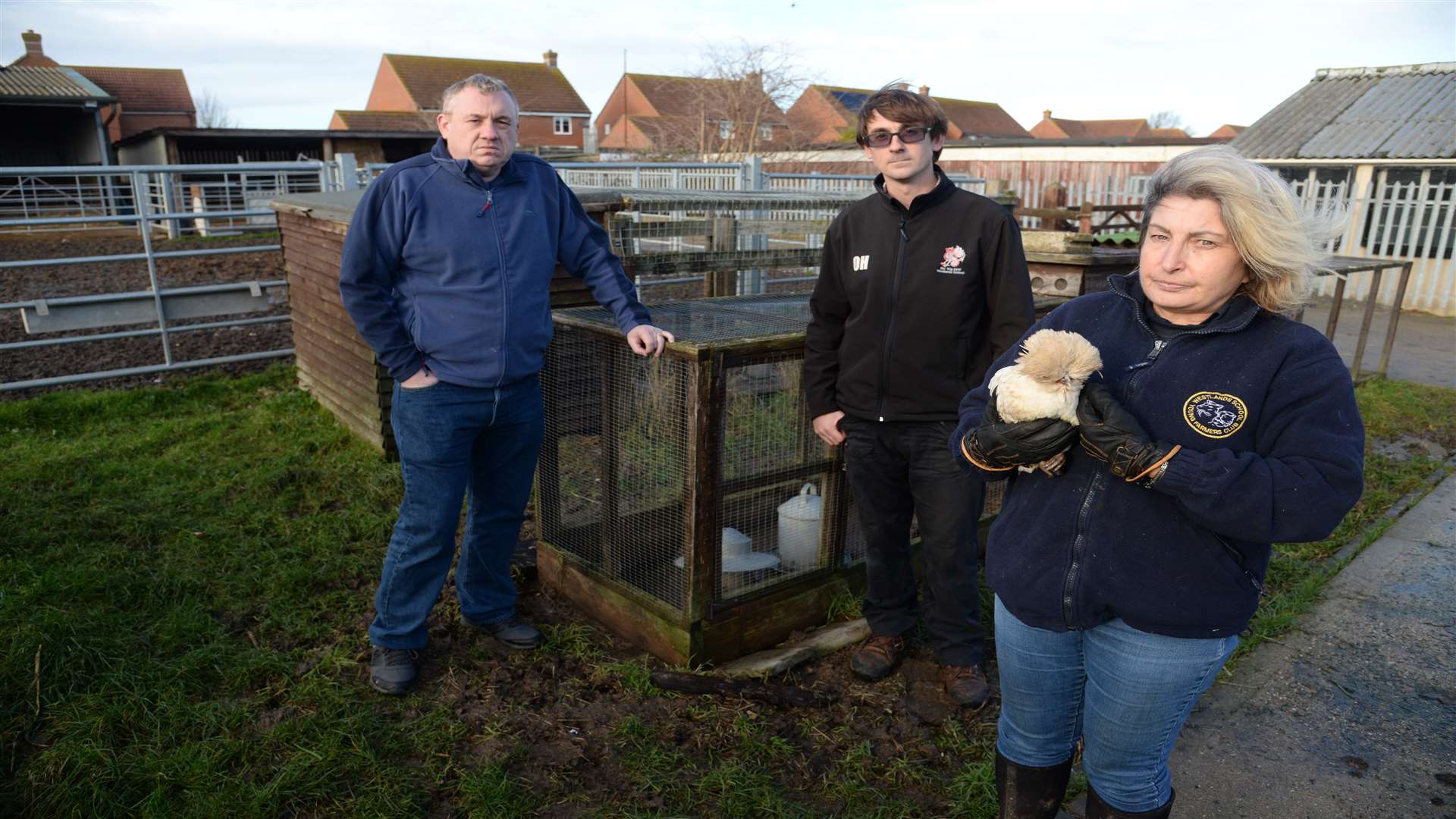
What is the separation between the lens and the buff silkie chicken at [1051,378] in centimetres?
186

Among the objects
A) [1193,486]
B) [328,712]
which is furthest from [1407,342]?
[328,712]

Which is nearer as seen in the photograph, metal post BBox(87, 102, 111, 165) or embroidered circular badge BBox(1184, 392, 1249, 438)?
embroidered circular badge BBox(1184, 392, 1249, 438)

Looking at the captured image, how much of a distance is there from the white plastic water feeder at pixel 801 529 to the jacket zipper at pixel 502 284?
53.2 inches

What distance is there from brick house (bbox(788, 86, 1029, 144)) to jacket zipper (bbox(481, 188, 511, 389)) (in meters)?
11.5

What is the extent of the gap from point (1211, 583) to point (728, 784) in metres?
1.62

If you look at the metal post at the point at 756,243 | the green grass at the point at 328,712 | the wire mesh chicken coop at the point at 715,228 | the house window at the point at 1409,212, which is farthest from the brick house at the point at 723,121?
the green grass at the point at 328,712

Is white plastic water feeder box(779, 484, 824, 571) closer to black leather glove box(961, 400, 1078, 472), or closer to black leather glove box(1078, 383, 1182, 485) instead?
black leather glove box(961, 400, 1078, 472)

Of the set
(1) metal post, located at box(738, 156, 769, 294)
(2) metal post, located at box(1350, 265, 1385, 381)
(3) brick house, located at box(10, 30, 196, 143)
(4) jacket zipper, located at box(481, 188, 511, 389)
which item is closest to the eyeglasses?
(4) jacket zipper, located at box(481, 188, 511, 389)

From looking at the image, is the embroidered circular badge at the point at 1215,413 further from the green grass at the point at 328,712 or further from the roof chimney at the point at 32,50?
the roof chimney at the point at 32,50

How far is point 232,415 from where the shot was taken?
22.4 ft

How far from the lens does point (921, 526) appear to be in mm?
3369

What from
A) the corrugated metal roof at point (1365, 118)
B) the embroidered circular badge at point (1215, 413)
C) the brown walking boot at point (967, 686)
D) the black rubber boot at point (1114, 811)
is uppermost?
the corrugated metal roof at point (1365, 118)

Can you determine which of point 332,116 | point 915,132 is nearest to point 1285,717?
point 915,132

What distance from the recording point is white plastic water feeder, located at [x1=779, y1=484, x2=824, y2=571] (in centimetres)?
385
